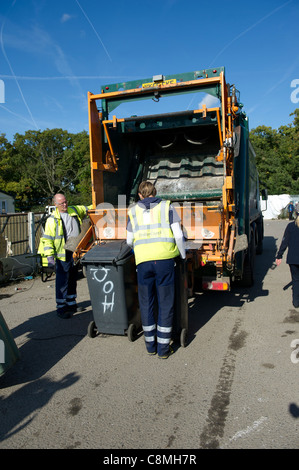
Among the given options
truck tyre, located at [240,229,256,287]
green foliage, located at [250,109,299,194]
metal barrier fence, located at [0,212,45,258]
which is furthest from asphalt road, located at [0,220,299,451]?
green foliage, located at [250,109,299,194]

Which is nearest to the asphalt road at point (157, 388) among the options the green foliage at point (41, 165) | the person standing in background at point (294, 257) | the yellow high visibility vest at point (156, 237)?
the person standing in background at point (294, 257)

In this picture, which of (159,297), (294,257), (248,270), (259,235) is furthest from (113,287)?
(259,235)

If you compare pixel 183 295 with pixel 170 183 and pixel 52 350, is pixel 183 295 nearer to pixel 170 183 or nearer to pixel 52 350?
pixel 52 350

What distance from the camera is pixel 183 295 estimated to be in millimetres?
3982

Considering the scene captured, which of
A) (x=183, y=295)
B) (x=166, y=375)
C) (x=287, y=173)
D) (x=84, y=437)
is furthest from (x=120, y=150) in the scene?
(x=287, y=173)

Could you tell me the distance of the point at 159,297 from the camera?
12.1ft

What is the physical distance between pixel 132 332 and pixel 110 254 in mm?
900

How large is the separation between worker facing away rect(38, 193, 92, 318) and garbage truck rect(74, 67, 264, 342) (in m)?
0.33

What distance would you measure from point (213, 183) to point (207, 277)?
1.99 meters

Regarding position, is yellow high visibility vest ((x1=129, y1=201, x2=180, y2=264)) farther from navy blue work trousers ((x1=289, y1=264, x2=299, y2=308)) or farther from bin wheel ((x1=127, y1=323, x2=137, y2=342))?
navy blue work trousers ((x1=289, y1=264, x2=299, y2=308))

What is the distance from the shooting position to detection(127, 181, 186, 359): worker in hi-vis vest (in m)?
3.62

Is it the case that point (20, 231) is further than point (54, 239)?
Yes

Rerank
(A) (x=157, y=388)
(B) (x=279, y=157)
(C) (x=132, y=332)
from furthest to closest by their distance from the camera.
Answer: (B) (x=279, y=157) < (C) (x=132, y=332) < (A) (x=157, y=388)

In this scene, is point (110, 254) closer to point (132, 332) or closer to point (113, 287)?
point (113, 287)
